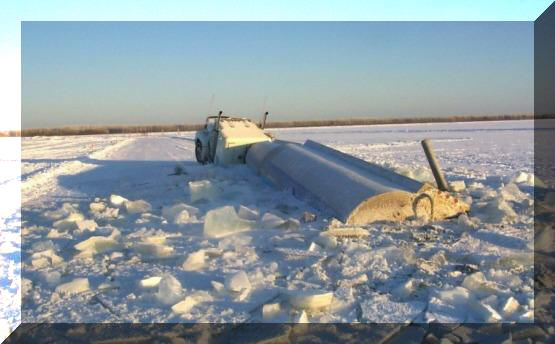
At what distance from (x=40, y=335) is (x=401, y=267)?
A: 2.60 m

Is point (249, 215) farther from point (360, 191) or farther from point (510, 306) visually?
point (510, 306)

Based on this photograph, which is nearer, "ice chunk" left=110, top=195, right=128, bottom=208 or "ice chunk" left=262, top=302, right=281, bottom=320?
"ice chunk" left=262, top=302, right=281, bottom=320

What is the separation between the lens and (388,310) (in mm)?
3082

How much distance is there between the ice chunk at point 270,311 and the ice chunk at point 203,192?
157 inches

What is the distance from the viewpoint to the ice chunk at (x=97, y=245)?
4449mm

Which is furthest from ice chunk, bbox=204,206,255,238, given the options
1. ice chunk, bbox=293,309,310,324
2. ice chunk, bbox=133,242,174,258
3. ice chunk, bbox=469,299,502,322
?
ice chunk, bbox=469,299,502,322

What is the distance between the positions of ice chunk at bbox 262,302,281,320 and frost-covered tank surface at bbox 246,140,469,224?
2153 millimetres

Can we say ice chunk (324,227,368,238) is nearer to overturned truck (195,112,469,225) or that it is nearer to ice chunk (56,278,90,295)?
overturned truck (195,112,469,225)

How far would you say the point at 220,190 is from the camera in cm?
736

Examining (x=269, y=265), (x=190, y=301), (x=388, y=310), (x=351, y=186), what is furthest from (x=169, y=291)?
(x=351, y=186)

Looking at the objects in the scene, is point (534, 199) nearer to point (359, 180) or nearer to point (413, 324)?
point (359, 180)

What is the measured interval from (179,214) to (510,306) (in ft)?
12.2

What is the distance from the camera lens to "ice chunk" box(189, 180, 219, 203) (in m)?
6.94

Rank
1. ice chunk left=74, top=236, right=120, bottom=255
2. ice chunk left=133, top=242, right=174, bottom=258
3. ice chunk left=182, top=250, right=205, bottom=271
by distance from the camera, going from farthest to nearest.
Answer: ice chunk left=74, top=236, right=120, bottom=255 → ice chunk left=133, top=242, right=174, bottom=258 → ice chunk left=182, top=250, right=205, bottom=271
